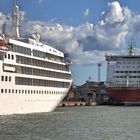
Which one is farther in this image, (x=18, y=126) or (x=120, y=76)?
(x=120, y=76)

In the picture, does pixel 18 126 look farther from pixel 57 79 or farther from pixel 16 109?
pixel 57 79

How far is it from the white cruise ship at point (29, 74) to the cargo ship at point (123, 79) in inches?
2012

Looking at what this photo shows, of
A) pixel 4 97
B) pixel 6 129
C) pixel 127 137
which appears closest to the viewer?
pixel 127 137

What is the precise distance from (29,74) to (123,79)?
75.2 meters

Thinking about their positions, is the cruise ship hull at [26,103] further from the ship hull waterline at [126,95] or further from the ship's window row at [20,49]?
the ship hull waterline at [126,95]

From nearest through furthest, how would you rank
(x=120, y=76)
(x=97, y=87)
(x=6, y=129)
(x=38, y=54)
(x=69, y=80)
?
1. (x=6, y=129)
2. (x=38, y=54)
3. (x=69, y=80)
4. (x=120, y=76)
5. (x=97, y=87)

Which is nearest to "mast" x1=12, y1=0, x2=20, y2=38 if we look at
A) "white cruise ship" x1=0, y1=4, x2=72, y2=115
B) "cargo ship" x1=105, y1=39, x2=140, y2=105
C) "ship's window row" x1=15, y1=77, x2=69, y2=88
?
"white cruise ship" x1=0, y1=4, x2=72, y2=115

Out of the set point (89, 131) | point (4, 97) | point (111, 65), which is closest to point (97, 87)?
point (111, 65)

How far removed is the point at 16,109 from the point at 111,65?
8346 cm

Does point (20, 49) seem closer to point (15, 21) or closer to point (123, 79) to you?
point (15, 21)

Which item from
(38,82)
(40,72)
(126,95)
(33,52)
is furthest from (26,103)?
(126,95)

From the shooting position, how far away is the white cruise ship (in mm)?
67438

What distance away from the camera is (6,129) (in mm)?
51562

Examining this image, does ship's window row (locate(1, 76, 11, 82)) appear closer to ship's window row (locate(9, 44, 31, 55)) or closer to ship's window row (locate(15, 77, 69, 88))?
ship's window row (locate(15, 77, 69, 88))
